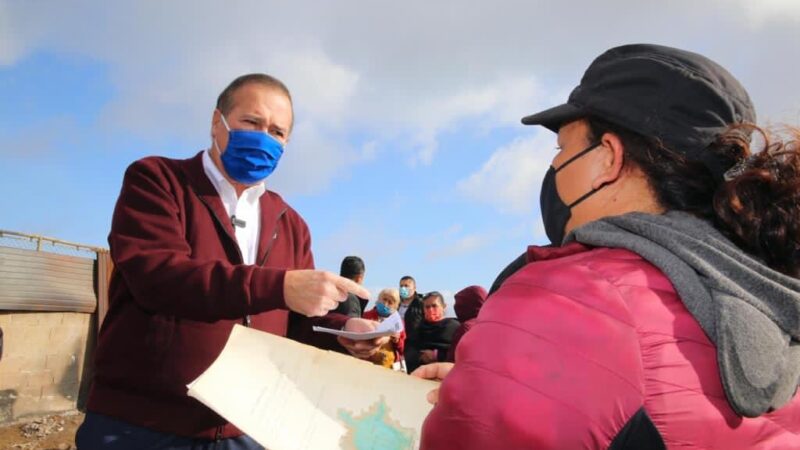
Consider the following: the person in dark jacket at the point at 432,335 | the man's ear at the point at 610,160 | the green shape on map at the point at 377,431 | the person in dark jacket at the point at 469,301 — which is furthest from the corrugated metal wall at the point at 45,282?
the man's ear at the point at 610,160

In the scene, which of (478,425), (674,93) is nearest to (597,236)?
(674,93)

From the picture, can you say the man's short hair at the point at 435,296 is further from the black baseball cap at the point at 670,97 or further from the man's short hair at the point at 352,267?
the black baseball cap at the point at 670,97

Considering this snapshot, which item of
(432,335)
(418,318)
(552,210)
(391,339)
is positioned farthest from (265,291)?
(418,318)

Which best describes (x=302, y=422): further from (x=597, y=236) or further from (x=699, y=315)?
(x=699, y=315)

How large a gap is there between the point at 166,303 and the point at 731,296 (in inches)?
62.8

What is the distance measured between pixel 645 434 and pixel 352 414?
95cm

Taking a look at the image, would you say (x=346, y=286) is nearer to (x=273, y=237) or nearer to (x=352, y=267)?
(x=273, y=237)

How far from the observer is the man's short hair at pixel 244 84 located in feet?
8.58

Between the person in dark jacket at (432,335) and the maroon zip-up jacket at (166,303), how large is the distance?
4876 millimetres

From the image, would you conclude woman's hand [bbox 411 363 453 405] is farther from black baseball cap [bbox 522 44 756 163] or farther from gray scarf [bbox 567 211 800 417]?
black baseball cap [bbox 522 44 756 163]

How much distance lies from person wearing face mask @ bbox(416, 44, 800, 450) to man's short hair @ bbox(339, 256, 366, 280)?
616cm

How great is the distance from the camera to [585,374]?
3.02 feet

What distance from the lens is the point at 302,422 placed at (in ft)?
5.53

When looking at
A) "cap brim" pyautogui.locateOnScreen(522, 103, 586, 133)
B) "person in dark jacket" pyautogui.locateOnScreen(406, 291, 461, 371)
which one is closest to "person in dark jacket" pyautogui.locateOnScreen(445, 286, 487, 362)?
"person in dark jacket" pyautogui.locateOnScreen(406, 291, 461, 371)
